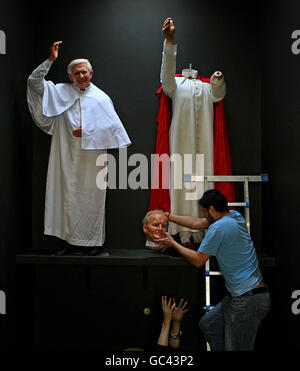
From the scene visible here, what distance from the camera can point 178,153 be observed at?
322cm

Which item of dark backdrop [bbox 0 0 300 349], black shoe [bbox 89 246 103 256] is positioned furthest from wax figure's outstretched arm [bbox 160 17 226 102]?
black shoe [bbox 89 246 103 256]

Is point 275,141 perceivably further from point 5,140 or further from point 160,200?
point 5,140

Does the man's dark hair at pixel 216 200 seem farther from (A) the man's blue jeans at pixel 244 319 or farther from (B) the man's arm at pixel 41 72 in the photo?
(B) the man's arm at pixel 41 72

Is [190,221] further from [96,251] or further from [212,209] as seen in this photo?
[96,251]

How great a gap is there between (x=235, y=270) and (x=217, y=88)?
55.7 inches

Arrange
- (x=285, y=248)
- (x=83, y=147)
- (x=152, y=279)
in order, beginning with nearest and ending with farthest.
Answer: (x=285, y=248) → (x=83, y=147) → (x=152, y=279)

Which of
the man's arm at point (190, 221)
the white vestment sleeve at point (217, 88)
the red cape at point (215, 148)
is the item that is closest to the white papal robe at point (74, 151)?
the red cape at point (215, 148)

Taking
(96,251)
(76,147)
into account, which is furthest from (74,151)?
(96,251)

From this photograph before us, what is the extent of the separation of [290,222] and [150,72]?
175cm

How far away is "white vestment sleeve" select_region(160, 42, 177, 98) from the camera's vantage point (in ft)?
9.73

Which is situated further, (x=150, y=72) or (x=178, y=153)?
(x=150, y=72)

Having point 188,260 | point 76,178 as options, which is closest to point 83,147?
point 76,178

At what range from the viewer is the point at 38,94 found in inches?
123

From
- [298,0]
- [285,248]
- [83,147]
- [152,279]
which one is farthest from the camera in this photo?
[152,279]
